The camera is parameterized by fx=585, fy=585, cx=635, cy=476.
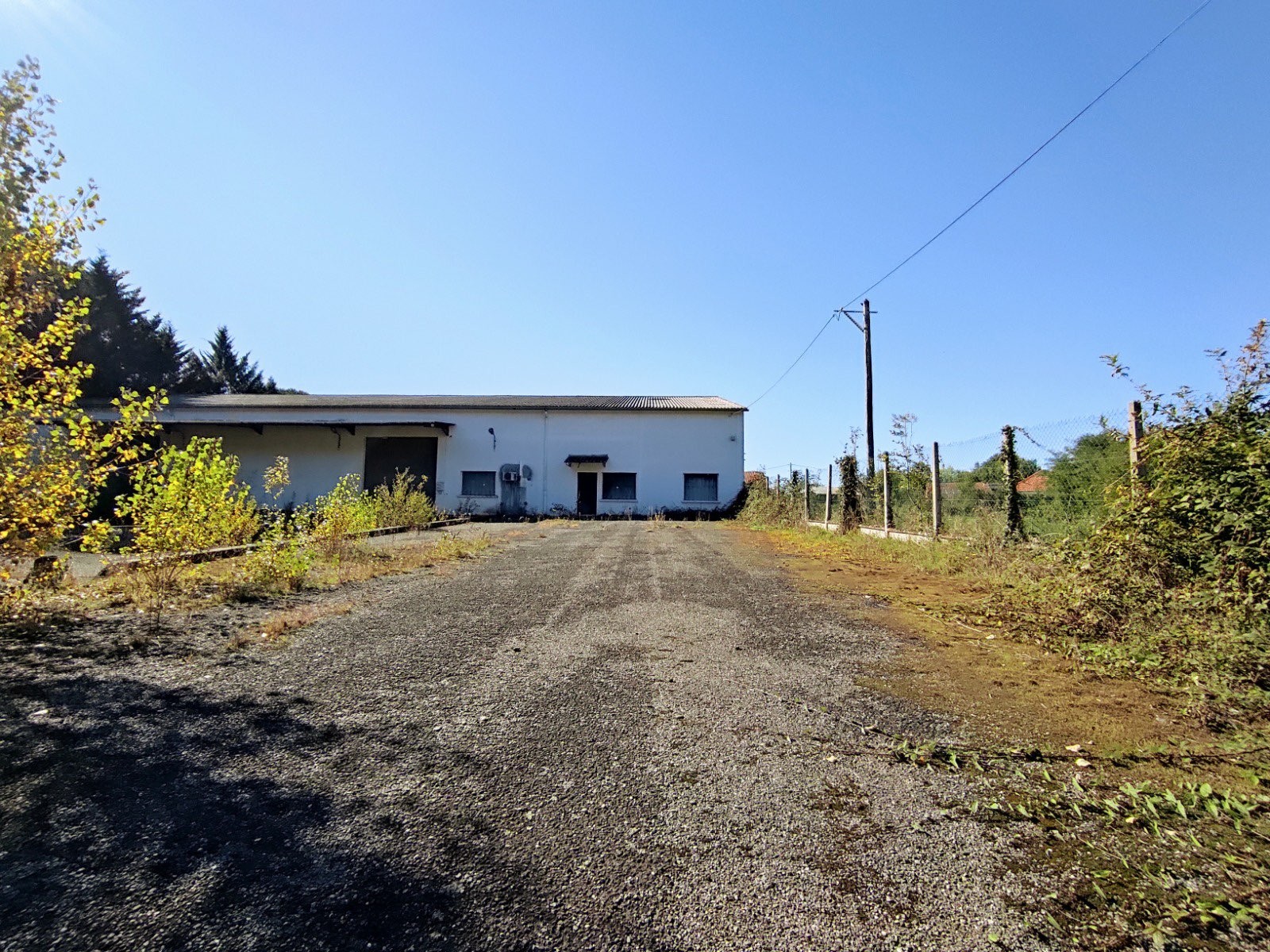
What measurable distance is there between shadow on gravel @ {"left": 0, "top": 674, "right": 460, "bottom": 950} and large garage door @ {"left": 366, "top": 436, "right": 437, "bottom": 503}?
73.8 feet

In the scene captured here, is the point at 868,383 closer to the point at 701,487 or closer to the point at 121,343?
the point at 701,487

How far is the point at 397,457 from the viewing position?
954 inches

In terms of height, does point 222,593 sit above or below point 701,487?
below

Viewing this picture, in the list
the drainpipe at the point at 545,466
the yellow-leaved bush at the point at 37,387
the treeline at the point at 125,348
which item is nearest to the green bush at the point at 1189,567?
the yellow-leaved bush at the point at 37,387

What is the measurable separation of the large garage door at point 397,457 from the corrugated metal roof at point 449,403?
1474 mm

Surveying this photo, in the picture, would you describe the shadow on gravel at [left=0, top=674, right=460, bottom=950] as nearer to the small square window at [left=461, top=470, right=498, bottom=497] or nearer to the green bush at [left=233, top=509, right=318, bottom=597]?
the green bush at [left=233, top=509, right=318, bottom=597]

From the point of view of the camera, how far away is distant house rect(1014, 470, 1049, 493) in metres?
6.91

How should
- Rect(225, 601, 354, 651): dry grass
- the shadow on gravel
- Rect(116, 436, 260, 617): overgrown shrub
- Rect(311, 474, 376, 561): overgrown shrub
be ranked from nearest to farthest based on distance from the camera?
1. the shadow on gravel
2. Rect(225, 601, 354, 651): dry grass
3. Rect(116, 436, 260, 617): overgrown shrub
4. Rect(311, 474, 376, 561): overgrown shrub

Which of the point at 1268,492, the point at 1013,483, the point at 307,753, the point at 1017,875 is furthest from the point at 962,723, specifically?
the point at 1013,483

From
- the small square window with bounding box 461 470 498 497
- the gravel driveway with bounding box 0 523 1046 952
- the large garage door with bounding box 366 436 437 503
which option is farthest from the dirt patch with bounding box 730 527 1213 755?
the large garage door with bounding box 366 436 437 503

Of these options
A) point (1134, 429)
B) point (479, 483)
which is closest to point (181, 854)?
point (1134, 429)

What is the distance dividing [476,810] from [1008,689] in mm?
2847

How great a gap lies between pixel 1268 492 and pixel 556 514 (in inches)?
844

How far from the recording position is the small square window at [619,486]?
24.0 meters
